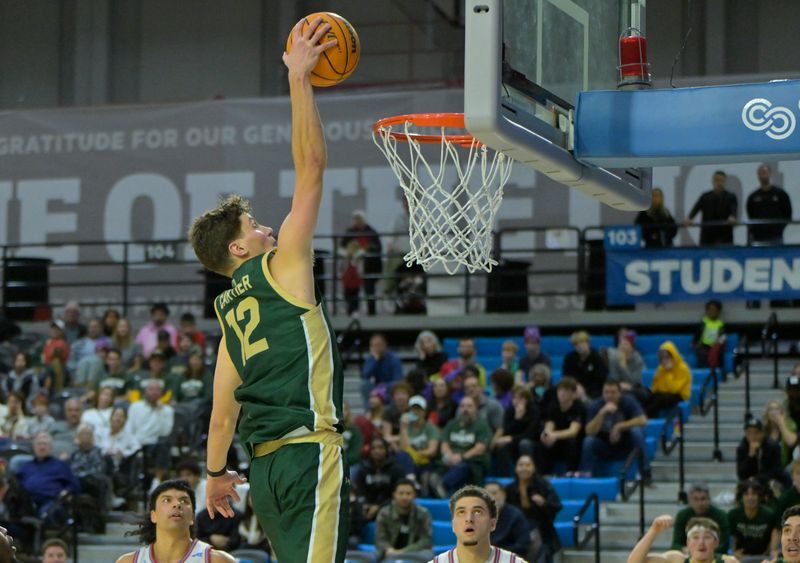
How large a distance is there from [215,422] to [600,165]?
2038 mm

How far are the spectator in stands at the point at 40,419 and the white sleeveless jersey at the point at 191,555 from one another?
7.86 m

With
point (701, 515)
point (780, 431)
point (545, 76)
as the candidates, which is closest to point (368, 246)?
point (780, 431)

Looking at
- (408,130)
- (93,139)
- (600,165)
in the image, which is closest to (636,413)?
(408,130)

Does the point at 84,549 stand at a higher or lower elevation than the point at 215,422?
lower

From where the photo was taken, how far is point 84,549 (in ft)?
43.3

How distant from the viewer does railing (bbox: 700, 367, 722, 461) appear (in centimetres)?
1352

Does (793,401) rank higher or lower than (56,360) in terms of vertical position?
lower

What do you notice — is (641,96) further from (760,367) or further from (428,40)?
(428,40)

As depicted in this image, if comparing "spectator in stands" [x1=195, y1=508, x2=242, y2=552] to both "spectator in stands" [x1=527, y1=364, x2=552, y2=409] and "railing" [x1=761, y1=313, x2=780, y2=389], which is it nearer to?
"spectator in stands" [x1=527, y1=364, x2=552, y2=409]

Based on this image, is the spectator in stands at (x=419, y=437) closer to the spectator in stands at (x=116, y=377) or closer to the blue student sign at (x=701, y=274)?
the spectator in stands at (x=116, y=377)

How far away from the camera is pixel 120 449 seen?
14281 millimetres

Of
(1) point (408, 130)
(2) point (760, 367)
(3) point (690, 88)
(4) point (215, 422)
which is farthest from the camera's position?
A: (2) point (760, 367)

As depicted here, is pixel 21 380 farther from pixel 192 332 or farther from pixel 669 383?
pixel 669 383

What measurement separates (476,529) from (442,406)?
6680 millimetres
